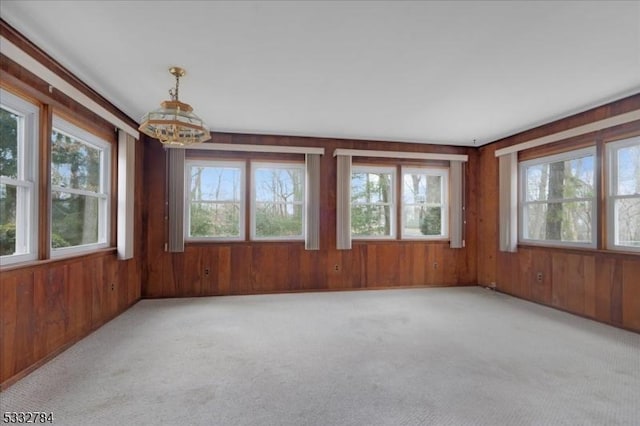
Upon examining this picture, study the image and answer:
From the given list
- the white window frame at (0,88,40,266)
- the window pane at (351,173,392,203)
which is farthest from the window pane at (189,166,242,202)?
the white window frame at (0,88,40,266)

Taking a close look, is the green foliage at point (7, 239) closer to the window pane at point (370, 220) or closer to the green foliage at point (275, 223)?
the green foliage at point (275, 223)

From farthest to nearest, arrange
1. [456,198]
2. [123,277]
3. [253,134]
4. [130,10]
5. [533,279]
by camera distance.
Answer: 1. [456,198]
2. [253,134]
3. [533,279]
4. [123,277]
5. [130,10]

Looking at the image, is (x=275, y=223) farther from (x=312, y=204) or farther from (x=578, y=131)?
(x=578, y=131)

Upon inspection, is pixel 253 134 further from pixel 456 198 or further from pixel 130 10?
pixel 456 198

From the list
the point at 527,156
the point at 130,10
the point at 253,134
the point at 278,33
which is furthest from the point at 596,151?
the point at 130,10

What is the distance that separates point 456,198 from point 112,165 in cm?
511

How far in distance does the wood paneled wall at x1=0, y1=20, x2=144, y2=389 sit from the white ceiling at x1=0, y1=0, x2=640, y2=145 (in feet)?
0.90

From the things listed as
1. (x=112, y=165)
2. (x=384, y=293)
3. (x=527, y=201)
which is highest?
(x=112, y=165)

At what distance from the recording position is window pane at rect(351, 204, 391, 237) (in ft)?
16.8

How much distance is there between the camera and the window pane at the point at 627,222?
3.28 metres

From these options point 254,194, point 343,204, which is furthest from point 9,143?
point 343,204

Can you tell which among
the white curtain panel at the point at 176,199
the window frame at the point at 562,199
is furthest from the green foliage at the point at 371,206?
the white curtain panel at the point at 176,199

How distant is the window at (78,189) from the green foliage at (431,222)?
4.69m

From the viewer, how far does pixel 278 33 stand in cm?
215
